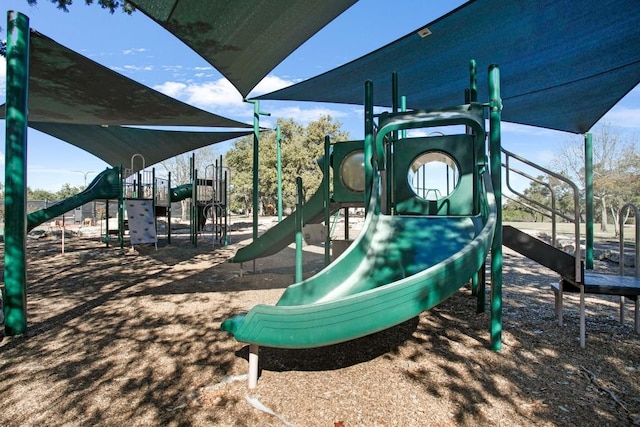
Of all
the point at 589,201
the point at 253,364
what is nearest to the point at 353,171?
the point at 253,364

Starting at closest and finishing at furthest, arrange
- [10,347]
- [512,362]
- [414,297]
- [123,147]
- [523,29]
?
1. [414,297]
2. [512,362]
3. [10,347]
4. [523,29]
5. [123,147]

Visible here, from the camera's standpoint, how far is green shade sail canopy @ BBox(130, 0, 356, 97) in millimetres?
4004

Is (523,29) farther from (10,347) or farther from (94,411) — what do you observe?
(10,347)

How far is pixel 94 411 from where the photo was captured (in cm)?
201

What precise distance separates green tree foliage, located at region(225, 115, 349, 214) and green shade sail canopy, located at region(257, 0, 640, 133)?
17020 mm

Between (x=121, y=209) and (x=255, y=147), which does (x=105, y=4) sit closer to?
(x=255, y=147)

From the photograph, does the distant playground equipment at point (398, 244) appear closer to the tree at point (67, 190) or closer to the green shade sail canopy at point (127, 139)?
the green shade sail canopy at point (127, 139)

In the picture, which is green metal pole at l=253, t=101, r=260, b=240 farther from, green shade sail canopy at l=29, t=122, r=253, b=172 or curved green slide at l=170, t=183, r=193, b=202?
curved green slide at l=170, t=183, r=193, b=202

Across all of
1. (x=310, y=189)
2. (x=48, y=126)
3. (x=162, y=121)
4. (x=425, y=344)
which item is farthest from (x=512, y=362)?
(x=310, y=189)

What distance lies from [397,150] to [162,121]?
625 cm

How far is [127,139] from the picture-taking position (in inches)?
464

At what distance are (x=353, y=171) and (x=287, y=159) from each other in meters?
20.3

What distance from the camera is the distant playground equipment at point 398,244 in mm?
1929

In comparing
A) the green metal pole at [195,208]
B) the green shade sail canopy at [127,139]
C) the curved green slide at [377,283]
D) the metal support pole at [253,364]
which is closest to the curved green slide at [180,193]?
the green shade sail canopy at [127,139]
